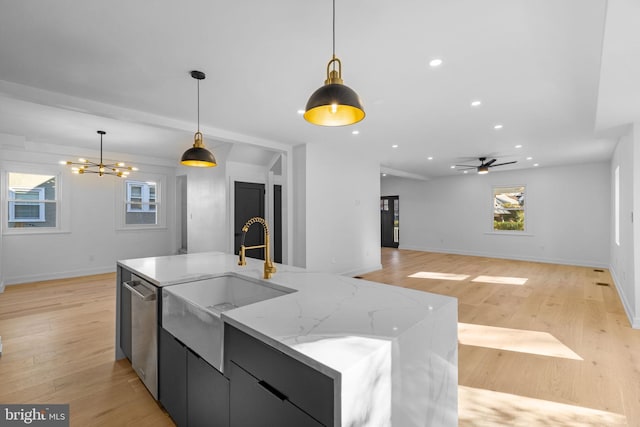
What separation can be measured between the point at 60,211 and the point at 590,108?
9031mm

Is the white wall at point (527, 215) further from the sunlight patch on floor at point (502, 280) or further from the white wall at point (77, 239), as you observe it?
the white wall at point (77, 239)

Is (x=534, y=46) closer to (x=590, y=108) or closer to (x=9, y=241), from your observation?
(x=590, y=108)

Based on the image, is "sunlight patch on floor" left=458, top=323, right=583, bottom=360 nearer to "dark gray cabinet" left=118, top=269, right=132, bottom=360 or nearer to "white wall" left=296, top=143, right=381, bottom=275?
"white wall" left=296, top=143, right=381, bottom=275

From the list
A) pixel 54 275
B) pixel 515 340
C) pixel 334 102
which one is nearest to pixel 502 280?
pixel 515 340

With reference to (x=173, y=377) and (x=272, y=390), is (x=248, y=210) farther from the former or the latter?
(x=272, y=390)

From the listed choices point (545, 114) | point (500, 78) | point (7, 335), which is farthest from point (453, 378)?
point (7, 335)

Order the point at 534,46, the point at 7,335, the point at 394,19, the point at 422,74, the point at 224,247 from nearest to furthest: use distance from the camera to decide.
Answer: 1. the point at 394,19
2. the point at 534,46
3. the point at 422,74
4. the point at 7,335
5. the point at 224,247

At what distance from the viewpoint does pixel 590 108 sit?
364 cm

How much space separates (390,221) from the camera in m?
11.5

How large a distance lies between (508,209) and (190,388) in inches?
377

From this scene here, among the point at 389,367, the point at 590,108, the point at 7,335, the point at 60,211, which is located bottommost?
the point at 7,335

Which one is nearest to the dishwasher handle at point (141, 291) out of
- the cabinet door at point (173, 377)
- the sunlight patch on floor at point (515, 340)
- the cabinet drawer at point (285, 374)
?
the cabinet door at point (173, 377)

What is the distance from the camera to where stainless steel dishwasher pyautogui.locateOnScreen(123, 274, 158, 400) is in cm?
197

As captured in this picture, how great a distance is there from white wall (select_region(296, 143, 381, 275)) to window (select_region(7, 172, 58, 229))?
507cm
